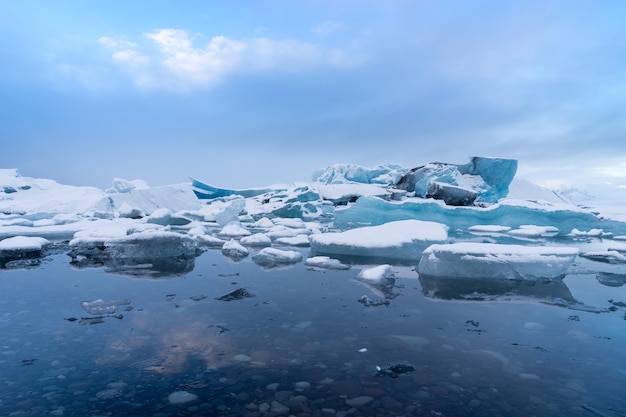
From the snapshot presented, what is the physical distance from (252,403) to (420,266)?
3.95m

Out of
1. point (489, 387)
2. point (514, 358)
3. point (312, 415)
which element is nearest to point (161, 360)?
point (312, 415)

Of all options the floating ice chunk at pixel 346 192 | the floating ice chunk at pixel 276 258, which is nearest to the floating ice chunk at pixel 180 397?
the floating ice chunk at pixel 276 258

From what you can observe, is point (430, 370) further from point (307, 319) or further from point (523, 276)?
point (523, 276)

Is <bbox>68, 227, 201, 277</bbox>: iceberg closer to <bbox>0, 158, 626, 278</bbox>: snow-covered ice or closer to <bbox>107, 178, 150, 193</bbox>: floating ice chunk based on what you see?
<bbox>0, 158, 626, 278</bbox>: snow-covered ice

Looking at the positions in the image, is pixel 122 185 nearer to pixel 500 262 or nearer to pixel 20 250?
pixel 20 250

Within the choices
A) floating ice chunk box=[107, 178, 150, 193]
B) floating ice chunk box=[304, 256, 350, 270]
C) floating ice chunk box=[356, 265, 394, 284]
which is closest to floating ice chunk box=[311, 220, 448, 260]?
floating ice chunk box=[304, 256, 350, 270]

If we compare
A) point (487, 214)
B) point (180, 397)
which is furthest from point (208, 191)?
point (180, 397)

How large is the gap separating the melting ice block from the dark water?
1.47ft

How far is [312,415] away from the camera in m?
1.84

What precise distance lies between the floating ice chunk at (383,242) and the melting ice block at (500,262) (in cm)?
138

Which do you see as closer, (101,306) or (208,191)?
(101,306)

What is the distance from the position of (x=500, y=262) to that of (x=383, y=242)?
6.73ft

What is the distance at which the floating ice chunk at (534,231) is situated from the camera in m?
12.5

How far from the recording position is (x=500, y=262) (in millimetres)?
4812
